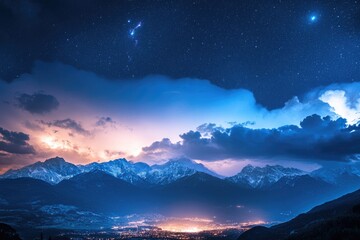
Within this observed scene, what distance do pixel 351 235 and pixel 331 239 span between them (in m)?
13.2

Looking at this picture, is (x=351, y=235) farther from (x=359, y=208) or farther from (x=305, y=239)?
(x=359, y=208)

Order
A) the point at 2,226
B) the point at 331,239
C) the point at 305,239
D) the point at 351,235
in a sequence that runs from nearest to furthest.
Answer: the point at 351,235
the point at 331,239
the point at 305,239
the point at 2,226

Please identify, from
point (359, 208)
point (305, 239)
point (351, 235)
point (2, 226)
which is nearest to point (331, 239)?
point (351, 235)

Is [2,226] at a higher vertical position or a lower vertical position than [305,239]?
higher

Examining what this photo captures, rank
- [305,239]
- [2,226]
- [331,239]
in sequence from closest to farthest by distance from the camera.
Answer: [331,239]
[305,239]
[2,226]

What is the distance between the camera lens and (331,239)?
399 ft

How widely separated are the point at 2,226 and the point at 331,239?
530 feet

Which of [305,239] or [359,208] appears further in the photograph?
[359,208]

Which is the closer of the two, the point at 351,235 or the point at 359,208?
the point at 351,235

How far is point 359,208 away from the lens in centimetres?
18125

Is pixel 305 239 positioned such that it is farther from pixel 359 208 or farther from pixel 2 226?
pixel 2 226

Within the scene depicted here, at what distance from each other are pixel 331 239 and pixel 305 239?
36216 millimetres

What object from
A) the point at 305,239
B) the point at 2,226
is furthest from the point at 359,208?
the point at 2,226

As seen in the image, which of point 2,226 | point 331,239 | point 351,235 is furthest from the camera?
point 2,226
